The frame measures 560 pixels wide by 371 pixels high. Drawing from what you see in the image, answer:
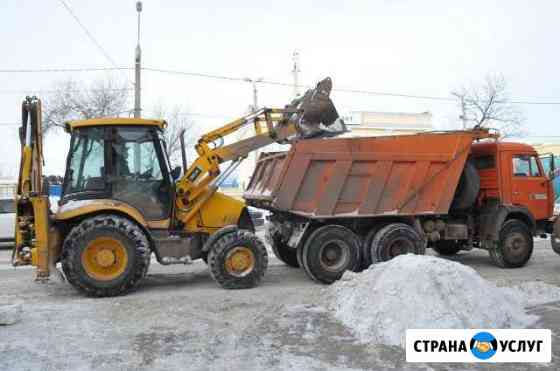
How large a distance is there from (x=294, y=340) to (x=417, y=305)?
141 centimetres

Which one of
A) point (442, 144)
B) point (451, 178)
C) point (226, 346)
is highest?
point (442, 144)

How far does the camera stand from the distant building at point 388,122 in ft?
128

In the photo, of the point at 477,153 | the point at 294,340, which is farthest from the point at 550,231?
the point at 294,340

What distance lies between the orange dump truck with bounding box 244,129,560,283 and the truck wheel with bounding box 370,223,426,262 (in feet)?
0.06

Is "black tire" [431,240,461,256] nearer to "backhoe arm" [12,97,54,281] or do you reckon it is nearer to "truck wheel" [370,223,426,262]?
"truck wheel" [370,223,426,262]

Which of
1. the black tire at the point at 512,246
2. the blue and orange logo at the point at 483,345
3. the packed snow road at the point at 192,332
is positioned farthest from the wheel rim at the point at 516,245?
the blue and orange logo at the point at 483,345

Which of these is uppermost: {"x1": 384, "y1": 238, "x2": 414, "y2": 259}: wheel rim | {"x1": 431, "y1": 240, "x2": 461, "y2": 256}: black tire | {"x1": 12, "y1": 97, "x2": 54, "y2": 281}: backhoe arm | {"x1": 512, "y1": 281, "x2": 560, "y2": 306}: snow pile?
{"x1": 12, "y1": 97, "x2": 54, "y2": 281}: backhoe arm

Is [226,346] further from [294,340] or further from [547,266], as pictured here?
[547,266]

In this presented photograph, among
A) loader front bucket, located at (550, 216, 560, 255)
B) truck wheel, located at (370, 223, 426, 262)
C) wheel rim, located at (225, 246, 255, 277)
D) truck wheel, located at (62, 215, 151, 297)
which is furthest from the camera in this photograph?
loader front bucket, located at (550, 216, 560, 255)

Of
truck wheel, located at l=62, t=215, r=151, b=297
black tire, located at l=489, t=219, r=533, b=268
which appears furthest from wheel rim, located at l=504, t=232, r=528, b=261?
truck wheel, located at l=62, t=215, r=151, b=297

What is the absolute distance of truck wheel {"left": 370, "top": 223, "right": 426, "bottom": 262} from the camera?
9.15 m

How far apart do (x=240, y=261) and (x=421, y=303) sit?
3338mm

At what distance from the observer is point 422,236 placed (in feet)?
31.2

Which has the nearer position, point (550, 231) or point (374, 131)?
point (550, 231)
